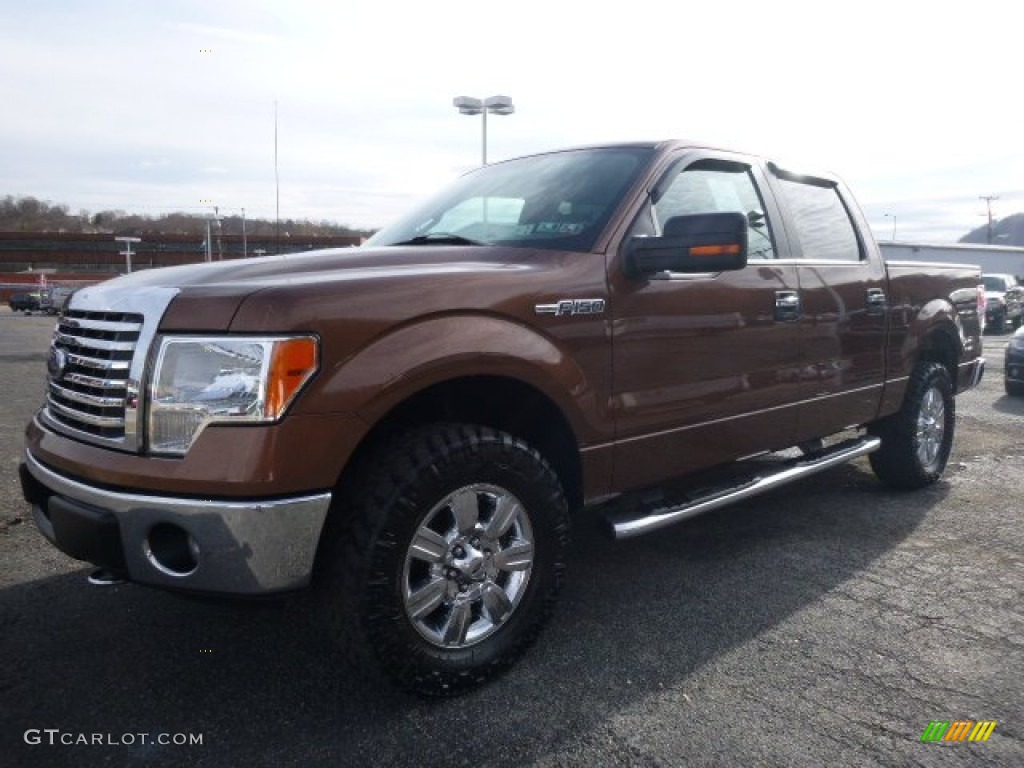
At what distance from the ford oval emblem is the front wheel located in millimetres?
4478

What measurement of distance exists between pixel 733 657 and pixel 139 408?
2.14 meters

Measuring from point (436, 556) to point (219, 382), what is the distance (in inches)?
33.1

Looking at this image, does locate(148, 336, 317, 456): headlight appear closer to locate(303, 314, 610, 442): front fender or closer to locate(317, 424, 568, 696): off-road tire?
locate(303, 314, 610, 442): front fender

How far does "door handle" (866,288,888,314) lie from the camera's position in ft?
14.3

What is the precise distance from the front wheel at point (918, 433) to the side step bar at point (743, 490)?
8.6 inches

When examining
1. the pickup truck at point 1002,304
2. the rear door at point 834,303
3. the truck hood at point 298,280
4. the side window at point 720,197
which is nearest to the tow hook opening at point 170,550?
the truck hood at point 298,280

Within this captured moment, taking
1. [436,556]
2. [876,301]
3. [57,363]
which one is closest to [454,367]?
[436,556]

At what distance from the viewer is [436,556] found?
2.50 meters

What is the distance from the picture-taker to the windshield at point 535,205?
316 centimetres

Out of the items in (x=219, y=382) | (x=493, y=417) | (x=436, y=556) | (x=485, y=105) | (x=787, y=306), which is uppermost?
(x=485, y=105)

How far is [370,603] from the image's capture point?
7.66 feet

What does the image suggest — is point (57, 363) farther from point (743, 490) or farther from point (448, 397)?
point (743, 490)

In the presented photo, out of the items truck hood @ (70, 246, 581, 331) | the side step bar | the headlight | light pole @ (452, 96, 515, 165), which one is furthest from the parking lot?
light pole @ (452, 96, 515, 165)
